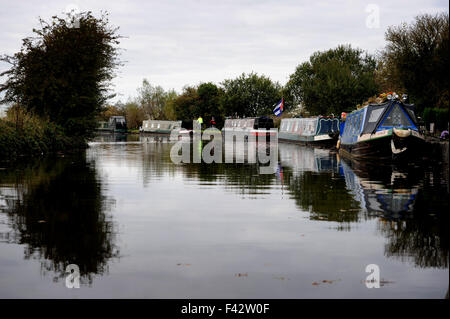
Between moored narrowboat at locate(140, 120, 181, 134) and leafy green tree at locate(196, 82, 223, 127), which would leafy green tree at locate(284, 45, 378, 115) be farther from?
leafy green tree at locate(196, 82, 223, 127)

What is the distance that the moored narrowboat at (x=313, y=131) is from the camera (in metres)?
42.7

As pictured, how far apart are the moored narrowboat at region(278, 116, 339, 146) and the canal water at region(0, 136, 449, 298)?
27.0m

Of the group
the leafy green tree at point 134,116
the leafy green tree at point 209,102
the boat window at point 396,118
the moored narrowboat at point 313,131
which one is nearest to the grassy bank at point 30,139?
the boat window at point 396,118

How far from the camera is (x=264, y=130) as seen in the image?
5509 centimetres

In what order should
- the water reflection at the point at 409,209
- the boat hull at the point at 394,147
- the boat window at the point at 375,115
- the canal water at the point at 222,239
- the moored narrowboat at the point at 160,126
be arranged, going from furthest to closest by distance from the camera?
the moored narrowboat at the point at 160,126
the boat window at the point at 375,115
the boat hull at the point at 394,147
the water reflection at the point at 409,209
the canal water at the point at 222,239

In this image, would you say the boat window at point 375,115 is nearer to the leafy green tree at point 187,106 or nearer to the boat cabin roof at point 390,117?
the boat cabin roof at point 390,117

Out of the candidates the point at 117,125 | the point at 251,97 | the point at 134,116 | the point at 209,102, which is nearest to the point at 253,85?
the point at 251,97

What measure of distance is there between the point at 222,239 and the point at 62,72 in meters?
27.0

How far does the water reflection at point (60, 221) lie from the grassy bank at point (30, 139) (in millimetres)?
8324

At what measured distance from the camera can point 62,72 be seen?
3322 cm

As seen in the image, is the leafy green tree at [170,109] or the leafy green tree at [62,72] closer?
the leafy green tree at [62,72]

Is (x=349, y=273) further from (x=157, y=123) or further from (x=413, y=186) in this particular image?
(x=157, y=123)

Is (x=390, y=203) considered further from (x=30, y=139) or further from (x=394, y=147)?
(x=30, y=139)

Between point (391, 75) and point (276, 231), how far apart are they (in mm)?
47302
